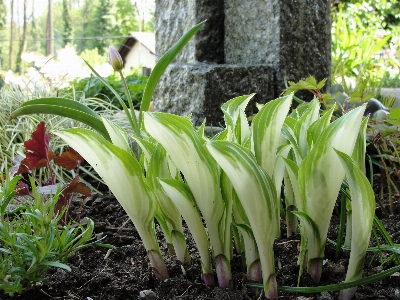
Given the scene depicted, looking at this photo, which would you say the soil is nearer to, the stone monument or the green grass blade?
the green grass blade

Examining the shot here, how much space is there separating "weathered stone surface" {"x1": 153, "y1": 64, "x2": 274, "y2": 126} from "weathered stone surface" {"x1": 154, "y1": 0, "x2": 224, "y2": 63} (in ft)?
0.62

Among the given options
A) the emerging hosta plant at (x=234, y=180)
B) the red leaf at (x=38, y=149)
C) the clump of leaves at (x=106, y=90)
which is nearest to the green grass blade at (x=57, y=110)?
the red leaf at (x=38, y=149)

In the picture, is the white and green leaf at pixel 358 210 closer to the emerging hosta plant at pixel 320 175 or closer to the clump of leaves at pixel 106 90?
the emerging hosta plant at pixel 320 175

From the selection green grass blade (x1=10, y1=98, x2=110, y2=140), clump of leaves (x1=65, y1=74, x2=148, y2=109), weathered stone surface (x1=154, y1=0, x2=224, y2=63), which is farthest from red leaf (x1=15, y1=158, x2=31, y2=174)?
clump of leaves (x1=65, y1=74, x2=148, y2=109)

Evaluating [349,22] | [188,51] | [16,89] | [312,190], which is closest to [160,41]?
[188,51]

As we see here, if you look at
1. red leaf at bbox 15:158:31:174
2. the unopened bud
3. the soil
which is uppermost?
the unopened bud

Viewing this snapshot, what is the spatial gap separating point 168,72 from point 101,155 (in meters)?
1.76

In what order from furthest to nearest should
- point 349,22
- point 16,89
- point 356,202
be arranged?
point 349,22
point 16,89
point 356,202

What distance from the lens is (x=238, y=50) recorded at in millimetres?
2576

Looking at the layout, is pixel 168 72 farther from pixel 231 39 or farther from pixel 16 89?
pixel 16 89

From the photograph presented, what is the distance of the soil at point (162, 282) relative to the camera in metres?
0.90

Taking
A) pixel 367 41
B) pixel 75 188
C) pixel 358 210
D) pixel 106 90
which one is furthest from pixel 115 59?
pixel 367 41

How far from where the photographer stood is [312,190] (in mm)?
825

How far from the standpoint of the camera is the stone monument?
92.5 inches
